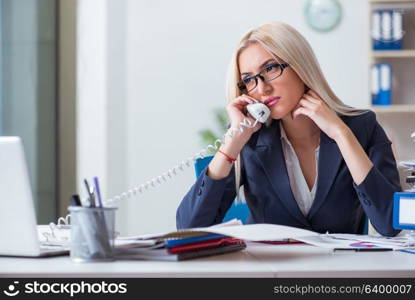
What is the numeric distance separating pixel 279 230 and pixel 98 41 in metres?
3.86

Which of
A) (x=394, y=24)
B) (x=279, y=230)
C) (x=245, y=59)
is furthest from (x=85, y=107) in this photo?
(x=279, y=230)

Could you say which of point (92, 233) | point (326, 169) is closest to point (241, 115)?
point (326, 169)

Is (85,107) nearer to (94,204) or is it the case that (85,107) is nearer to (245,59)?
(245,59)

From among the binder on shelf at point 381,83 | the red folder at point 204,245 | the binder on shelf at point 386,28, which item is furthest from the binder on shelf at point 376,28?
the red folder at point 204,245

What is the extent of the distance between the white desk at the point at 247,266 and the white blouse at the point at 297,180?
0.65 m

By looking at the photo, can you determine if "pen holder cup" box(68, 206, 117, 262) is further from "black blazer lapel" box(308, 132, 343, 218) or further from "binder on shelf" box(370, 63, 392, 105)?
"binder on shelf" box(370, 63, 392, 105)

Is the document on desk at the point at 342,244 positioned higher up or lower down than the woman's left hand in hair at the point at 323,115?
lower down

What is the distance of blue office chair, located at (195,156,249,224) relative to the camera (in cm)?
232

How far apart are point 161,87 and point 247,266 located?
4.03m

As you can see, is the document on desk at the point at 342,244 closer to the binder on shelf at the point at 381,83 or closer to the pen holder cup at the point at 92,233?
the pen holder cup at the point at 92,233

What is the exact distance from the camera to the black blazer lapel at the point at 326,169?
209cm

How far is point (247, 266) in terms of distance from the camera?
4.05 ft

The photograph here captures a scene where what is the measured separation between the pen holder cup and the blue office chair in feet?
3.30

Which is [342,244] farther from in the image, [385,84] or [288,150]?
[385,84]
